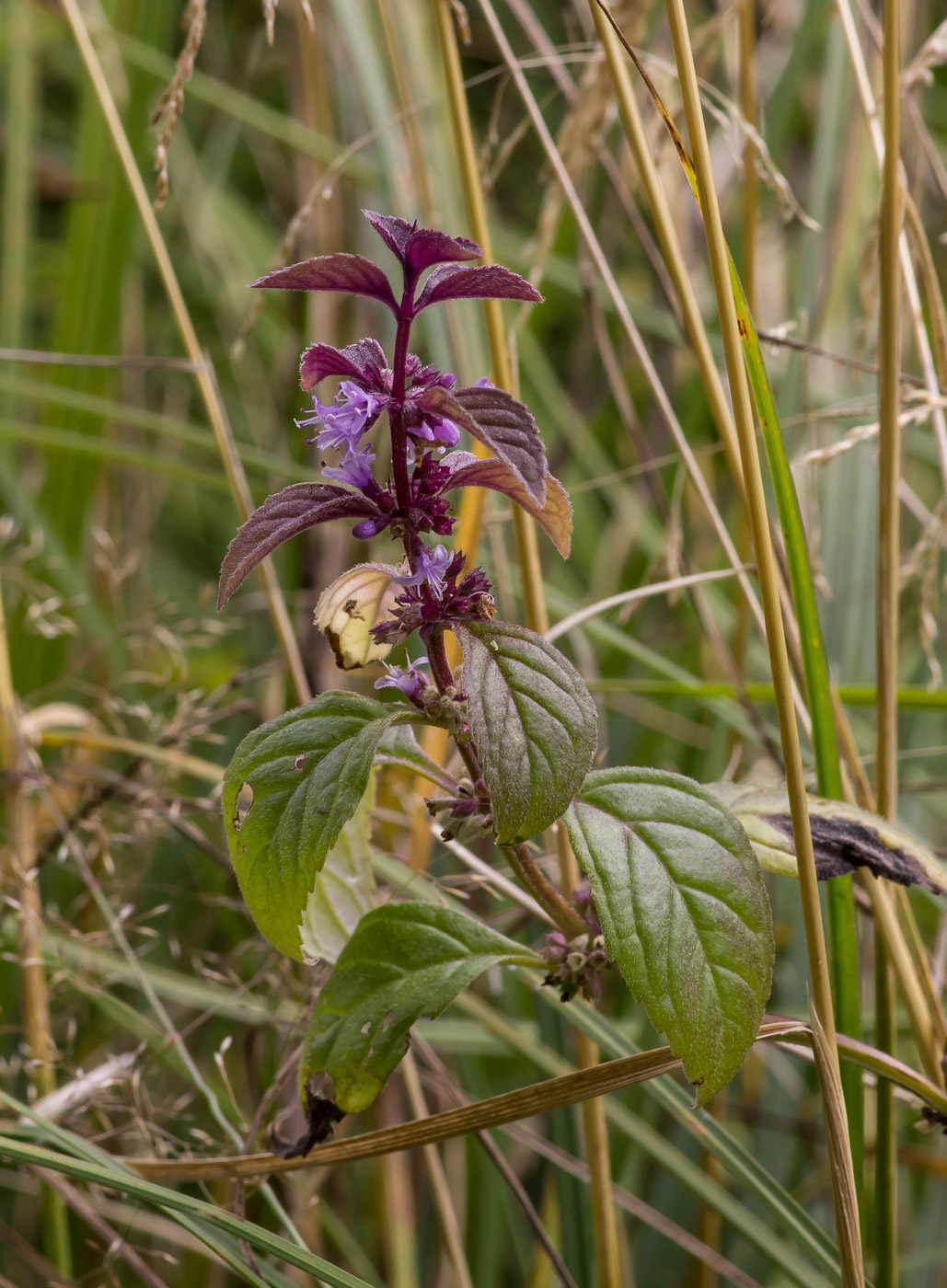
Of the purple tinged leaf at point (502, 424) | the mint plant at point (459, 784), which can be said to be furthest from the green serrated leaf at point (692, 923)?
the purple tinged leaf at point (502, 424)

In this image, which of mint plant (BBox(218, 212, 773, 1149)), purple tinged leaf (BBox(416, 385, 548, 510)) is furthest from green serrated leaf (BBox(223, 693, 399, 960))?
purple tinged leaf (BBox(416, 385, 548, 510))

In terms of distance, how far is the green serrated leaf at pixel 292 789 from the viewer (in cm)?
37

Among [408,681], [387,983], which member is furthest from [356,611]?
[387,983]

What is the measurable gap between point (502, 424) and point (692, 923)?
0.18 meters

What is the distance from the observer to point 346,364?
362 mm

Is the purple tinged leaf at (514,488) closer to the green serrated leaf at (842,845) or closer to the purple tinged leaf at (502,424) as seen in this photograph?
the purple tinged leaf at (502,424)

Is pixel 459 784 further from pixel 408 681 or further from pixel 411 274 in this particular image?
pixel 411 274

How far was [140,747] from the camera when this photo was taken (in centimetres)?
79

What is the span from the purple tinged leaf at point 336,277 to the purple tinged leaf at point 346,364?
0.02 meters

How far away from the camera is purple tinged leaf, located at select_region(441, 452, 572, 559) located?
362 mm

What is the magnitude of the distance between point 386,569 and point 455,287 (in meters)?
0.11

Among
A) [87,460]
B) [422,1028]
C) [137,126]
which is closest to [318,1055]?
[422,1028]

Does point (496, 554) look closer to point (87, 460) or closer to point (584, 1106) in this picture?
point (584, 1106)

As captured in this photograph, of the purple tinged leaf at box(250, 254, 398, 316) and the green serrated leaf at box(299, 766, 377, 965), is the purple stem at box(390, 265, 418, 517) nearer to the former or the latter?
the purple tinged leaf at box(250, 254, 398, 316)
